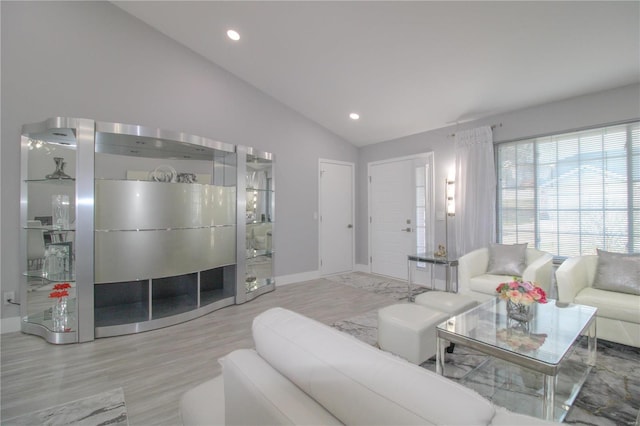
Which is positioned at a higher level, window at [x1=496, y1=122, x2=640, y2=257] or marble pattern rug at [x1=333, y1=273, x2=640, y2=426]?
window at [x1=496, y1=122, x2=640, y2=257]

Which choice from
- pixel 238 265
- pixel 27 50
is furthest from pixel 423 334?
pixel 27 50

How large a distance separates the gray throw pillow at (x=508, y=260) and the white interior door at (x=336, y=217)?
2724 millimetres

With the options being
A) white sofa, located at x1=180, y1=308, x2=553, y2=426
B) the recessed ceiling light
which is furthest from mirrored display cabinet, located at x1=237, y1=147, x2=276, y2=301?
white sofa, located at x1=180, y1=308, x2=553, y2=426

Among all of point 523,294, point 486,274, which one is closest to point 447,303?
point 523,294

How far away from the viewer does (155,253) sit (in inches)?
125

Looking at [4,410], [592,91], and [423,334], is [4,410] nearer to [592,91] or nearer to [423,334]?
[423,334]

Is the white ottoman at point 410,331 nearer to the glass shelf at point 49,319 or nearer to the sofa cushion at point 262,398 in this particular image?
the sofa cushion at point 262,398

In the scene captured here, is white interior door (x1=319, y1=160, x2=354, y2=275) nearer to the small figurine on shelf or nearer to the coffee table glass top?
the small figurine on shelf

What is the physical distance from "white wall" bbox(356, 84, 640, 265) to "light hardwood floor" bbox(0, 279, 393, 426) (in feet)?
8.90

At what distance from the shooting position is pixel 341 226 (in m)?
5.91

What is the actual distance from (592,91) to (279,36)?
364 cm

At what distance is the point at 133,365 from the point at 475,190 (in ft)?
14.7

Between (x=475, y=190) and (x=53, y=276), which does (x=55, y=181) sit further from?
(x=475, y=190)

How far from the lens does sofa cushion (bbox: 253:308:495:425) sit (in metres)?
0.56
